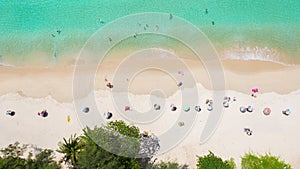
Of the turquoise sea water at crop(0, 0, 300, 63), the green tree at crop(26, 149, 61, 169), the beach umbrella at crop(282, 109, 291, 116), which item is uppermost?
the turquoise sea water at crop(0, 0, 300, 63)

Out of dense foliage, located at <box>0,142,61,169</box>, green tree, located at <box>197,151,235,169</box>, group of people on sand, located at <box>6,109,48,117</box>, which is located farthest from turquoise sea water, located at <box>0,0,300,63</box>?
dense foliage, located at <box>0,142,61,169</box>

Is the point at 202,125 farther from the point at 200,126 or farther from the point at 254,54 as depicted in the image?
the point at 254,54

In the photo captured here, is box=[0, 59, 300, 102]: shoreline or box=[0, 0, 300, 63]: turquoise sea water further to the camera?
box=[0, 0, 300, 63]: turquoise sea water

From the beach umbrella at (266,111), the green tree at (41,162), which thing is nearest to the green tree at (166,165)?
the green tree at (41,162)

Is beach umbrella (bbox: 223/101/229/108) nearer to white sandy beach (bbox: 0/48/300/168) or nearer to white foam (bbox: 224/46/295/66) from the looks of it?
white sandy beach (bbox: 0/48/300/168)

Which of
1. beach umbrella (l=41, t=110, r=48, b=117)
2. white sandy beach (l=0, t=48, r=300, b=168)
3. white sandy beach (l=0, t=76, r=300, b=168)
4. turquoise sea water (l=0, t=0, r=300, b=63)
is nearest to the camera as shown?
white sandy beach (l=0, t=76, r=300, b=168)

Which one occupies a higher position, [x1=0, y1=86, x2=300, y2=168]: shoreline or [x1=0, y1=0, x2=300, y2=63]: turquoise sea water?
[x1=0, y1=0, x2=300, y2=63]: turquoise sea water

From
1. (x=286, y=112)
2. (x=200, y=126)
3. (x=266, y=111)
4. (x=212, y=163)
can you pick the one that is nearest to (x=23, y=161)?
(x=212, y=163)

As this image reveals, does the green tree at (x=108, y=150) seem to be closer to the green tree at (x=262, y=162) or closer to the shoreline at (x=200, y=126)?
the shoreline at (x=200, y=126)
